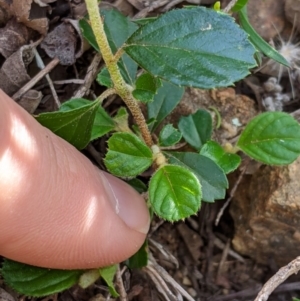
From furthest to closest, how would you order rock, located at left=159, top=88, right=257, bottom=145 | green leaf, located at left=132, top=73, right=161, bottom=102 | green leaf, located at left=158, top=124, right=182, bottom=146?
rock, located at left=159, top=88, right=257, bottom=145 → green leaf, located at left=158, top=124, right=182, bottom=146 → green leaf, located at left=132, top=73, right=161, bottom=102

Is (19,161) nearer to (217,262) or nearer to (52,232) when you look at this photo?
(52,232)

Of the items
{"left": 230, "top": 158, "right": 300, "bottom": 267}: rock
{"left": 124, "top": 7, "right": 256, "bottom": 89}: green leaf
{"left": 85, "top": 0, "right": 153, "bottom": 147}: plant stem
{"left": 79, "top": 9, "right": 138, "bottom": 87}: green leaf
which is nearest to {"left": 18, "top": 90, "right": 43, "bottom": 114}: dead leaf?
{"left": 79, "top": 9, "right": 138, "bottom": 87}: green leaf

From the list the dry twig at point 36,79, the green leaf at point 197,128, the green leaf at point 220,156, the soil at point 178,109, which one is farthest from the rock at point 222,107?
the dry twig at point 36,79

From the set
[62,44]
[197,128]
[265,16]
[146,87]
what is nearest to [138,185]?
[197,128]

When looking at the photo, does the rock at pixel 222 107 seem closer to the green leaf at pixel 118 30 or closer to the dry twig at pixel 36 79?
the green leaf at pixel 118 30

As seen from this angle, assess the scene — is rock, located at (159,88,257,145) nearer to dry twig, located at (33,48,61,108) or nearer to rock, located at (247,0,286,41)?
rock, located at (247,0,286,41)

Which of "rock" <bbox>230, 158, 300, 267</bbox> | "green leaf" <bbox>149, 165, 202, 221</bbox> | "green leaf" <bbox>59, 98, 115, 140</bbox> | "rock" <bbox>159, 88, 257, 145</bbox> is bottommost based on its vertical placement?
"rock" <bbox>230, 158, 300, 267</bbox>
